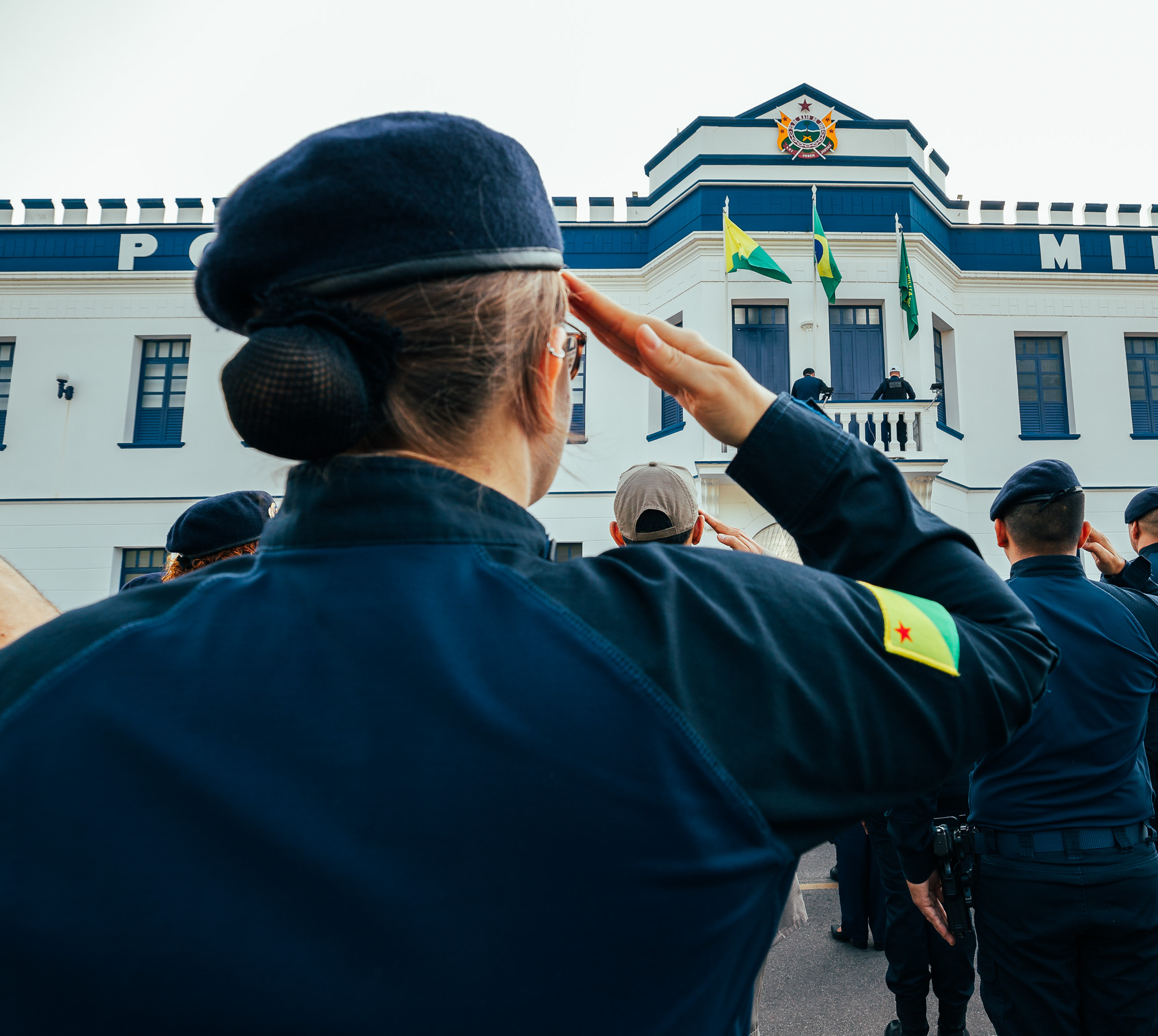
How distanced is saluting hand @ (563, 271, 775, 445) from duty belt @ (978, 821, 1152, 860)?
242cm

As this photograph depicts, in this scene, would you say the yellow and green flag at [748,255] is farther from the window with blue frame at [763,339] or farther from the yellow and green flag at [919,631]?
the yellow and green flag at [919,631]

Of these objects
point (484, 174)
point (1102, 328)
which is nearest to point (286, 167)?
point (484, 174)

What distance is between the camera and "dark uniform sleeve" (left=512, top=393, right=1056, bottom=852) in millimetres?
715

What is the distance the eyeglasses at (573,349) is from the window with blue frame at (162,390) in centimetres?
1477

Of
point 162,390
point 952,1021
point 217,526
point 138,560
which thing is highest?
point 162,390

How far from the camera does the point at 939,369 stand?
1382 cm

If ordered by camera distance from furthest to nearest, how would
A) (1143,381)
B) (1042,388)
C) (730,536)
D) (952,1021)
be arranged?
(1143,381) → (1042,388) → (952,1021) → (730,536)

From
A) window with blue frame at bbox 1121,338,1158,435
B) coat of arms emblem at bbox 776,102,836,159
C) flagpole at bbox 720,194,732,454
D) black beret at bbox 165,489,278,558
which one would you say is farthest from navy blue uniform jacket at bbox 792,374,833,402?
black beret at bbox 165,489,278,558

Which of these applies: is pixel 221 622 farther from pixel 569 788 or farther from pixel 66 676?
pixel 569 788

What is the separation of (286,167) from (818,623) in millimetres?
702

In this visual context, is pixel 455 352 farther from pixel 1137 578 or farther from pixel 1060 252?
pixel 1060 252

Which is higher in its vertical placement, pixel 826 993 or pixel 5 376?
pixel 5 376

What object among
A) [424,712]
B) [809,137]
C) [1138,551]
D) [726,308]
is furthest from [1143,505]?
[809,137]

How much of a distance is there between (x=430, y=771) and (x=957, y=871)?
2800 mm
